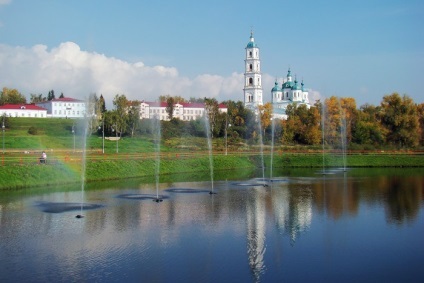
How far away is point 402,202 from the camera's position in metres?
30.8

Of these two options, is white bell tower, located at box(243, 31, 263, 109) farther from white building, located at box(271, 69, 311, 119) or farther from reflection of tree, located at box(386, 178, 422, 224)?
reflection of tree, located at box(386, 178, 422, 224)

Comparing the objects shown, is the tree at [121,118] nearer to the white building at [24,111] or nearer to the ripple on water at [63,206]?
the white building at [24,111]

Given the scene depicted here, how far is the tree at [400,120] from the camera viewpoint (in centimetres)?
7919

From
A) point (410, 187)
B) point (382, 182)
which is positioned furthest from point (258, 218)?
point (382, 182)

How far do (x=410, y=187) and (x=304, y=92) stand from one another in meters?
110

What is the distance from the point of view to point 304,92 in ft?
483

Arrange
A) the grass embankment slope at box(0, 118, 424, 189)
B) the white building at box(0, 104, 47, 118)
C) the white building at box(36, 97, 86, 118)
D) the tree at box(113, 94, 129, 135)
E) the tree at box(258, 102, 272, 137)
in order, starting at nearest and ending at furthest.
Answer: the grass embankment slope at box(0, 118, 424, 189)
the tree at box(113, 94, 129, 135)
the tree at box(258, 102, 272, 137)
the white building at box(0, 104, 47, 118)
the white building at box(36, 97, 86, 118)

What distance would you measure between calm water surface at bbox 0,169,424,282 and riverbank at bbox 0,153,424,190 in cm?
290

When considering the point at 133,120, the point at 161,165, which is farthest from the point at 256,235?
the point at 133,120

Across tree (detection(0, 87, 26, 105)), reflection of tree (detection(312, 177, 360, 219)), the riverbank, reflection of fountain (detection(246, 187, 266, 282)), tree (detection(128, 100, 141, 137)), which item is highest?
tree (detection(0, 87, 26, 105))

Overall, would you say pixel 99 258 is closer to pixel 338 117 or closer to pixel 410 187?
pixel 410 187

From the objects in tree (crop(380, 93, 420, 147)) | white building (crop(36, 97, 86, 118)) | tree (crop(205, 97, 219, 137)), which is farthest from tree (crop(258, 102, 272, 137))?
white building (crop(36, 97, 86, 118))

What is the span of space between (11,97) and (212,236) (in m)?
129

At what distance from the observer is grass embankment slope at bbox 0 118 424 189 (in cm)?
3903
